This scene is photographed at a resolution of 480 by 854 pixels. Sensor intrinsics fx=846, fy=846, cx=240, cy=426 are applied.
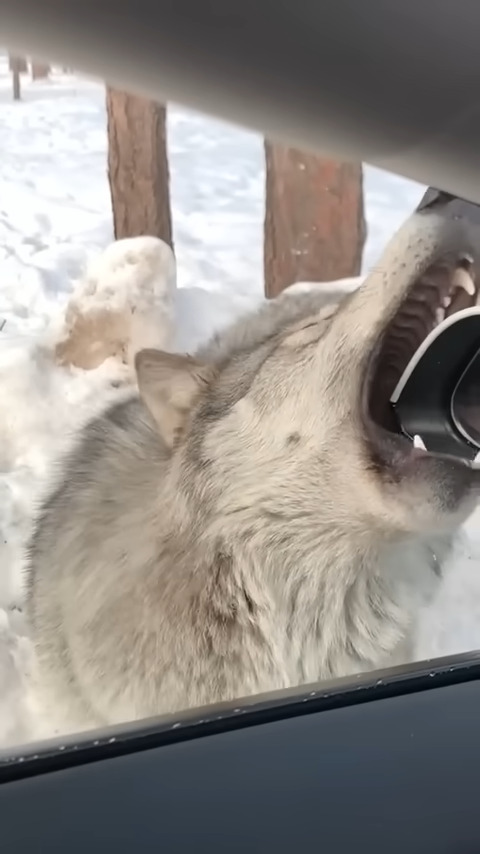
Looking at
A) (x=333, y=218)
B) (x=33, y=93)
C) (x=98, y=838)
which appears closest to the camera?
(x=98, y=838)

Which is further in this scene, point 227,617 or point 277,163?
point 277,163

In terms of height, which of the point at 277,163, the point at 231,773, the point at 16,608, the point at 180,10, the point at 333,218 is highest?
the point at 180,10

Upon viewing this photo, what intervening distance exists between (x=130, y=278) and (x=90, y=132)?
0.35 m

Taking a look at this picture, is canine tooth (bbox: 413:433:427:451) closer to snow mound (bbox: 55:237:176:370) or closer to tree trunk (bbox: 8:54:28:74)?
A: tree trunk (bbox: 8:54:28:74)

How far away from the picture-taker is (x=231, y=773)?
58 centimetres

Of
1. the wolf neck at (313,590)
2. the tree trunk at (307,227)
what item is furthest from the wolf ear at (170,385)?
the tree trunk at (307,227)

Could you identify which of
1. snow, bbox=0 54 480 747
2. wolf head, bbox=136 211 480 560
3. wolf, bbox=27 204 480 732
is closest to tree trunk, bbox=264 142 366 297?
snow, bbox=0 54 480 747

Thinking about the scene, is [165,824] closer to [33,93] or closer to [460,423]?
[460,423]

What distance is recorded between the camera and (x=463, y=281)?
902 mm

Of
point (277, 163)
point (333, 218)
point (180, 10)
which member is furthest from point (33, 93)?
point (180, 10)

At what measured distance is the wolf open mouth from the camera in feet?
3.03

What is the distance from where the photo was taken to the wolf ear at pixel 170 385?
1169mm

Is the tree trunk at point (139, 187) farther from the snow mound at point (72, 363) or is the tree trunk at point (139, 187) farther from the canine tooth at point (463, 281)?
the canine tooth at point (463, 281)

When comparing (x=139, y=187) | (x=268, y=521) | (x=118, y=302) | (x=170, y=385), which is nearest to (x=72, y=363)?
(x=118, y=302)
